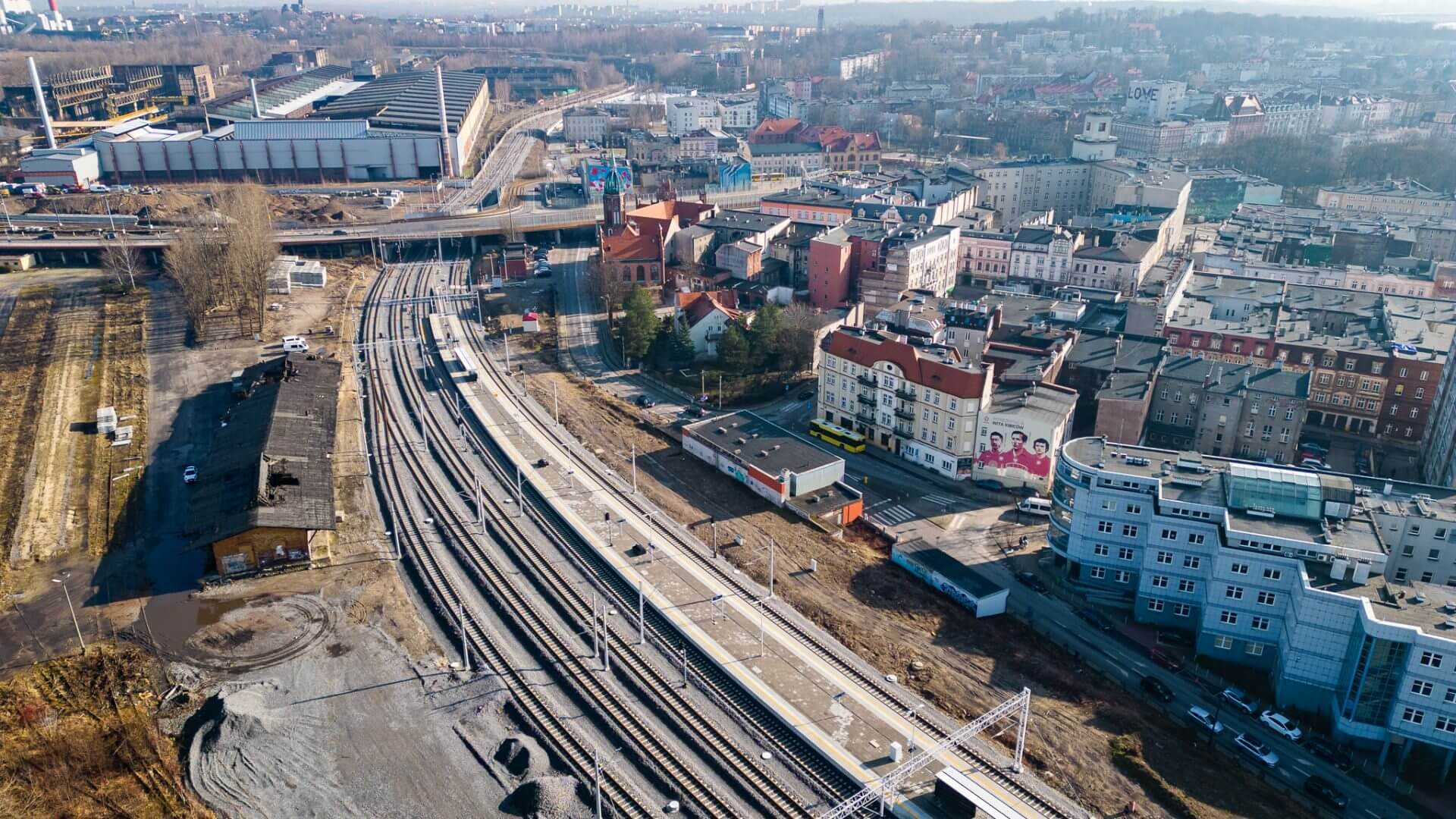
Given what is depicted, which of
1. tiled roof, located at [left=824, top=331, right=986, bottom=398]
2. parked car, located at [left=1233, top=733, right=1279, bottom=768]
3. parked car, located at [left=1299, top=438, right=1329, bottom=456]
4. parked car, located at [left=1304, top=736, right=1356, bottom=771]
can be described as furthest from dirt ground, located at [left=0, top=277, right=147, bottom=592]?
parked car, located at [left=1299, top=438, right=1329, bottom=456]

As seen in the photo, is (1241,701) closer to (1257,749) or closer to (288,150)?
(1257,749)

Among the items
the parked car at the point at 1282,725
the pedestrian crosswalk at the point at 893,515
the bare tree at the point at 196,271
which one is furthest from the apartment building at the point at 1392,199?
the bare tree at the point at 196,271

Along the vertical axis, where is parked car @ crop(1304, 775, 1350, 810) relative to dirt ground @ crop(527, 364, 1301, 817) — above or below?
below

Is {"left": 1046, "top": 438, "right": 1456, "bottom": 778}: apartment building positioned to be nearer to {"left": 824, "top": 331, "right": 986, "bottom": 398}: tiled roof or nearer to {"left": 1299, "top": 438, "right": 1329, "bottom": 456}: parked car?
{"left": 824, "top": 331, "right": 986, "bottom": 398}: tiled roof

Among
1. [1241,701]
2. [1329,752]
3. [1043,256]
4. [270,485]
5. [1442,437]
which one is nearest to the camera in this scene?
[1329,752]

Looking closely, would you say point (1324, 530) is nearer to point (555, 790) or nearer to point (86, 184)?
point (555, 790)

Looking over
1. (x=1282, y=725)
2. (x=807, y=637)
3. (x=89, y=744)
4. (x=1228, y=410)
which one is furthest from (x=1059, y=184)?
(x=89, y=744)

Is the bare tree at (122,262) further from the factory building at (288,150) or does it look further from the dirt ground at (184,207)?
the factory building at (288,150)
